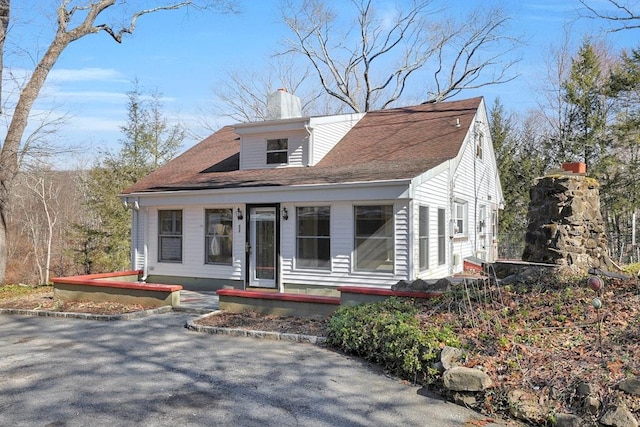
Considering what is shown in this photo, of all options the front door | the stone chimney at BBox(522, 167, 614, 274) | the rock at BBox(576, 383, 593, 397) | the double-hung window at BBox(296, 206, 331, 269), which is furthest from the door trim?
the rock at BBox(576, 383, 593, 397)

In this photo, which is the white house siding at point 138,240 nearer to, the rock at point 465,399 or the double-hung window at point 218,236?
the double-hung window at point 218,236

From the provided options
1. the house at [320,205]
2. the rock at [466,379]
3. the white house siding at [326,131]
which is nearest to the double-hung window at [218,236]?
the house at [320,205]

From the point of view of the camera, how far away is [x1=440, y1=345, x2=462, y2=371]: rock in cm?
485

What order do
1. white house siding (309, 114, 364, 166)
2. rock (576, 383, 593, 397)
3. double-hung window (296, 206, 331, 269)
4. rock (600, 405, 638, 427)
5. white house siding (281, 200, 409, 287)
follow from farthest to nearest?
white house siding (309, 114, 364, 166), double-hung window (296, 206, 331, 269), white house siding (281, 200, 409, 287), rock (576, 383, 593, 397), rock (600, 405, 638, 427)

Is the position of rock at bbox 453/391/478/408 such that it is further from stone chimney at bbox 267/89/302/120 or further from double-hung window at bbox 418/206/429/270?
stone chimney at bbox 267/89/302/120

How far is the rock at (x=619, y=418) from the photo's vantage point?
12.1 feet

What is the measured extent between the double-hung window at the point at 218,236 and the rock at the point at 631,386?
30.9 ft

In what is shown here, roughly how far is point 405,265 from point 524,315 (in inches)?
161

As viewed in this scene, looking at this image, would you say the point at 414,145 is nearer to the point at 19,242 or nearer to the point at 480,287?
the point at 480,287

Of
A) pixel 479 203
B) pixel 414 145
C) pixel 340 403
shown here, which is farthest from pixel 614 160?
pixel 340 403

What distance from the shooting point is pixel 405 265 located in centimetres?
994

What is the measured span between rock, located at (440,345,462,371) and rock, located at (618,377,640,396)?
4.67ft

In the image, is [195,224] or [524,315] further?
[195,224]

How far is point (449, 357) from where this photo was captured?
4.95 metres
